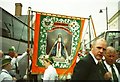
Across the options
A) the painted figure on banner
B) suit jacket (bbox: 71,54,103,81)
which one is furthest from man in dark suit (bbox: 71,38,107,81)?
the painted figure on banner

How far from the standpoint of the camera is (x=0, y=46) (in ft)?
27.8

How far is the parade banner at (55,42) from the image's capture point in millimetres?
5508

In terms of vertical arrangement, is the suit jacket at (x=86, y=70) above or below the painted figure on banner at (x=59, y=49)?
below

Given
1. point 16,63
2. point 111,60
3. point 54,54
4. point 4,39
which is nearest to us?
point 111,60

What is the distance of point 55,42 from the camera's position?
5.50m

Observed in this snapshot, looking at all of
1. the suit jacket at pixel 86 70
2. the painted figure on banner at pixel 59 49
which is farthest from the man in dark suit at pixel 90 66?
the painted figure on banner at pixel 59 49

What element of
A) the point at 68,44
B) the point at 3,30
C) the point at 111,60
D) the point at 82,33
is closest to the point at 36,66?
the point at 68,44

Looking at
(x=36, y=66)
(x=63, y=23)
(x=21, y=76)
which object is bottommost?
(x=21, y=76)

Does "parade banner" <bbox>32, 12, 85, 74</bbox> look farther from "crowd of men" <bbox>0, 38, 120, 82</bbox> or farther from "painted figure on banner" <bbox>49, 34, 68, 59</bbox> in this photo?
"crowd of men" <bbox>0, 38, 120, 82</bbox>

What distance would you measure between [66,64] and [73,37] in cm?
65

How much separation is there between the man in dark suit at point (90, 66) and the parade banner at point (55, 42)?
2.37 metres

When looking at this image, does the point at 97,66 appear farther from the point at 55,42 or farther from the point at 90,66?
the point at 55,42

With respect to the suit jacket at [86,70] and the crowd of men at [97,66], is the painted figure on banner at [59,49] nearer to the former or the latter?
the crowd of men at [97,66]

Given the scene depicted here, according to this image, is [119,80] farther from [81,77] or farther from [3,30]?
[3,30]
